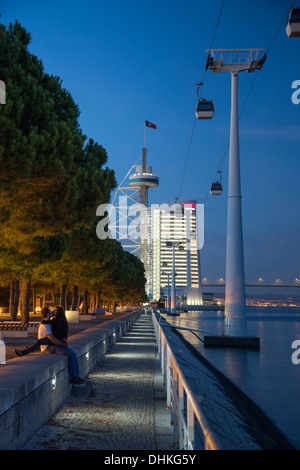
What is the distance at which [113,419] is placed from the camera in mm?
8516

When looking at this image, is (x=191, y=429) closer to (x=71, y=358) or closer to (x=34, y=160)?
(x=71, y=358)

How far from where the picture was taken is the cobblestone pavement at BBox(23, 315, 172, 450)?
699 centimetres

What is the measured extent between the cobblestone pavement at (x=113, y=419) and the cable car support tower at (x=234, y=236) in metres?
10.8

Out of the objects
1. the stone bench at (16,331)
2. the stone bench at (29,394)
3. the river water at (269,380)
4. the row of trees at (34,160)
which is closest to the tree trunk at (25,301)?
the stone bench at (16,331)

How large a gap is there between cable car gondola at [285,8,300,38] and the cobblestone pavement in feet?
29.5

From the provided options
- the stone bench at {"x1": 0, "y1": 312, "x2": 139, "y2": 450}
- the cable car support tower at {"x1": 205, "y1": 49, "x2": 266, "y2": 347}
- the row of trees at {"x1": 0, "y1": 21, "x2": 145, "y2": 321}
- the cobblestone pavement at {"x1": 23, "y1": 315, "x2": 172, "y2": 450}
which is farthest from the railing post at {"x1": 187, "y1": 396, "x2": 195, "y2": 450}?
the cable car support tower at {"x1": 205, "y1": 49, "x2": 266, "y2": 347}

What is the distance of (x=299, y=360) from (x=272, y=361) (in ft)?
11.0

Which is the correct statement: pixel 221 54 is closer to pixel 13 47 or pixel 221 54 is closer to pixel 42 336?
pixel 13 47

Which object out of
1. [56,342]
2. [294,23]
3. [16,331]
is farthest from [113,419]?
[16,331]

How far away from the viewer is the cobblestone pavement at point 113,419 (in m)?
6.99

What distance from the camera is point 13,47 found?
52.0 feet

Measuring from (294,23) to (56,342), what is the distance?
30.9 feet

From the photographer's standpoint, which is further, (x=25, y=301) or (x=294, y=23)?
(x=25, y=301)
